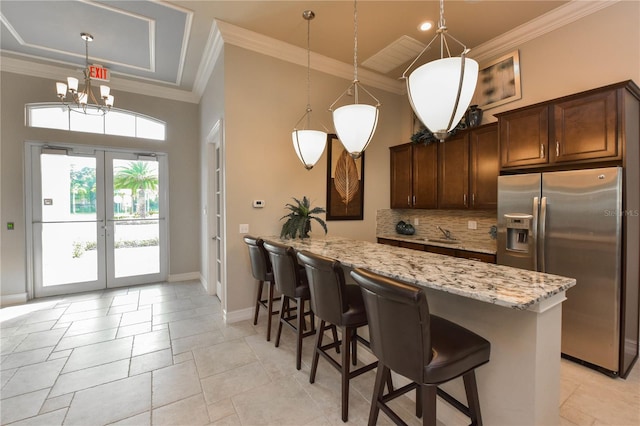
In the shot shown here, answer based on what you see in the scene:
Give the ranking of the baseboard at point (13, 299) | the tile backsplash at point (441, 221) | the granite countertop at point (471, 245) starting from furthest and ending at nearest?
1. the baseboard at point (13, 299)
2. the tile backsplash at point (441, 221)
3. the granite countertop at point (471, 245)

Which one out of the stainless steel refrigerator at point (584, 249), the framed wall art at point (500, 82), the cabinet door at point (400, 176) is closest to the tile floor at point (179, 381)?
the stainless steel refrigerator at point (584, 249)

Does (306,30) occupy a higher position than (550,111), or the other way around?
(306,30)

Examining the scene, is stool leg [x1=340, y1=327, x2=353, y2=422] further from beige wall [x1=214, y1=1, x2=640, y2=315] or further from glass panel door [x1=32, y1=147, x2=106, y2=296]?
glass panel door [x1=32, y1=147, x2=106, y2=296]

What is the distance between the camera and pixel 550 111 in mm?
2551

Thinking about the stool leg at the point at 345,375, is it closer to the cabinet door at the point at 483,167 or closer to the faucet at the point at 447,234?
the cabinet door at the point at 483,167

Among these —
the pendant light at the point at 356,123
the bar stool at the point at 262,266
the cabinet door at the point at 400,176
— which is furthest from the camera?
the cabinet door at the point at 400,176

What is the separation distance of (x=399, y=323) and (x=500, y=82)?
3653mm

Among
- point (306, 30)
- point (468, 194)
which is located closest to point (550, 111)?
point (468, 194)

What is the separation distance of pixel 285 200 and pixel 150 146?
294cm

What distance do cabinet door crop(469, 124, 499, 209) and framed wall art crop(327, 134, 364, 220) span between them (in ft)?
4.99

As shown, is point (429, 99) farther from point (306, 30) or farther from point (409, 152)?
point (409, 152)

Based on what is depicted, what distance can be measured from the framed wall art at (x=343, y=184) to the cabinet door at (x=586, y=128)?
2244 mm

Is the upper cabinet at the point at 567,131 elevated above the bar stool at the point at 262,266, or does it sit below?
above

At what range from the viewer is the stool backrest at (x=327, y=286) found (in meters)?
1.72
